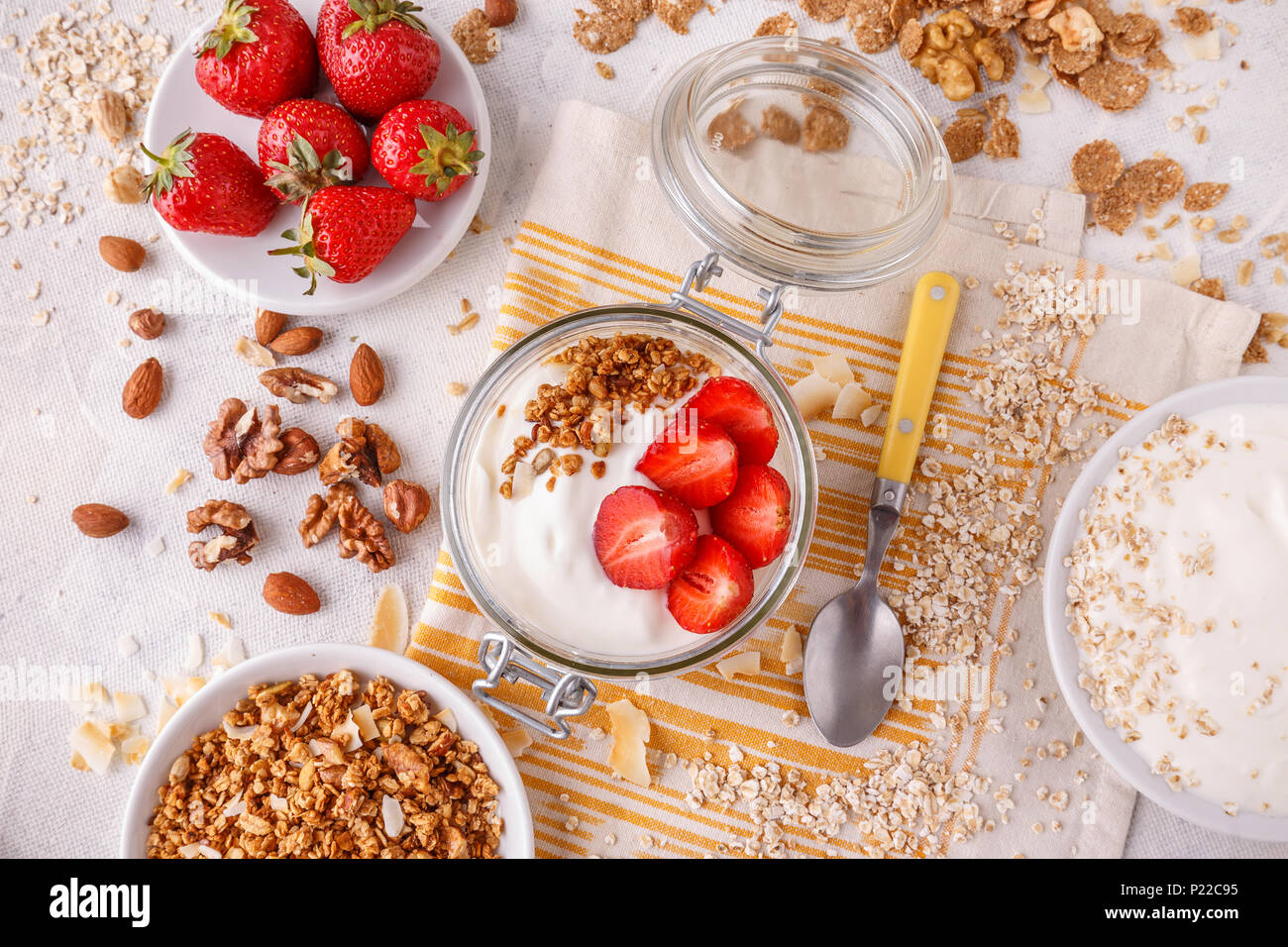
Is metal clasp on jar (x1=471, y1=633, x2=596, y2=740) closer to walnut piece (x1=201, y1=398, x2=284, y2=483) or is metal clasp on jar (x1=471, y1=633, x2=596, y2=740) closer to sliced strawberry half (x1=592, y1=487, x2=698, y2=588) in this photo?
sliced strawberry half (x1=592, y1=487, x2=698, y2=588)

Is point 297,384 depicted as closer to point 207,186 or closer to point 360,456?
point 360,456

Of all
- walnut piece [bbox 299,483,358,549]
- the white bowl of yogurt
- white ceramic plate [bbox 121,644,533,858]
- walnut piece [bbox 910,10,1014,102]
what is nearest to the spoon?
the white bowl of yogurt

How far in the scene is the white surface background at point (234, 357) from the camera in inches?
44.0

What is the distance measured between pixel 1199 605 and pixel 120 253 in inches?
54.3

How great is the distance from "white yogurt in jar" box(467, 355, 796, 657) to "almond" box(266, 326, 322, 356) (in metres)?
0.33

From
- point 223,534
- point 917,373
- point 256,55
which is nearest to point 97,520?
point 223,534

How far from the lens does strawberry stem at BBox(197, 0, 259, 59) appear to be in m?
0.95

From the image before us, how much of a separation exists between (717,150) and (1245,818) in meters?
0.98

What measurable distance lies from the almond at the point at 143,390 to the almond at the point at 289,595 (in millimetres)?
280

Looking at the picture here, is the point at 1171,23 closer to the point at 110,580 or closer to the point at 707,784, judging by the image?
the point at 707,784

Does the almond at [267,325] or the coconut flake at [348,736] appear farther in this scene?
the almond at [267,325]

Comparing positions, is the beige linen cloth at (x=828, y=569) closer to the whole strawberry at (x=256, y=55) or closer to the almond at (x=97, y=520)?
the whole strawberry at (x=256, y=55)

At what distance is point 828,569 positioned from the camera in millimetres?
1085

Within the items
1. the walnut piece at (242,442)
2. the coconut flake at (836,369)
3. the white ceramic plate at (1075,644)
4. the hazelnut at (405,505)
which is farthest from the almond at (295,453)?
the white ceramic plate at (1075,644)
